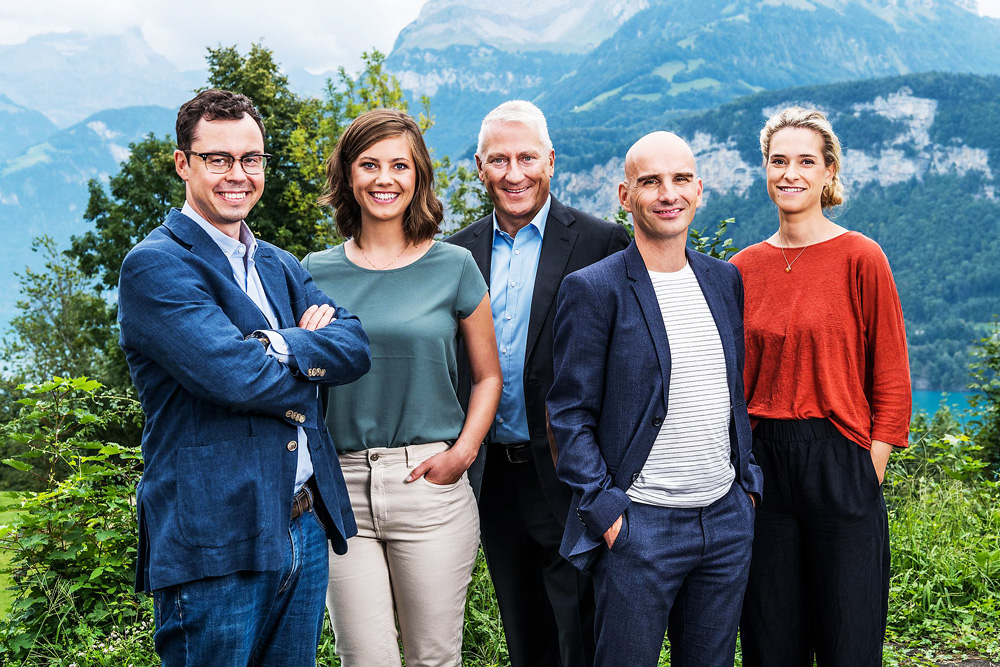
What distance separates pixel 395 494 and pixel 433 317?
1.98 feet

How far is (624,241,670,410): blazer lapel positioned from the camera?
8.13ft

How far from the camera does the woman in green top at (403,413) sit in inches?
103

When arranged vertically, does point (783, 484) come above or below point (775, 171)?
below

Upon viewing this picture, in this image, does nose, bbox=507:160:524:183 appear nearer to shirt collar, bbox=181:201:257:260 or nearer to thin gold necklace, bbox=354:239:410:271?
thin gold necklace, bbox=354:239:410:271

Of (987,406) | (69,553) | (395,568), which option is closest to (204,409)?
(395,568)

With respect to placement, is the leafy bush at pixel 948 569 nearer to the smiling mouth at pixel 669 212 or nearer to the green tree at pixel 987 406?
→ the smiling mouth at pixel 669 212

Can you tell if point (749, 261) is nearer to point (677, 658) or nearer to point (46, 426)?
point (677, 658)

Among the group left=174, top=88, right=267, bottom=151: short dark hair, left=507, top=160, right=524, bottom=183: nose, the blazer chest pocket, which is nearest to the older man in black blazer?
left=507, top=160, right=524, bottom=183: nose

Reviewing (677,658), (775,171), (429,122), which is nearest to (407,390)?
(677,658)

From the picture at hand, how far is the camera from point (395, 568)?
8.71 feet

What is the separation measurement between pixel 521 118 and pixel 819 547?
1952mm

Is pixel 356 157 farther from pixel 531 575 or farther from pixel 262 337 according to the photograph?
pixel 531 575

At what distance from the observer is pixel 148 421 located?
6.74 feet

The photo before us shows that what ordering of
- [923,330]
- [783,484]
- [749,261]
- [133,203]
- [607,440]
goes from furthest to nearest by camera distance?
[923,330], [133,203], [749,261], [783,484], [607,440]
